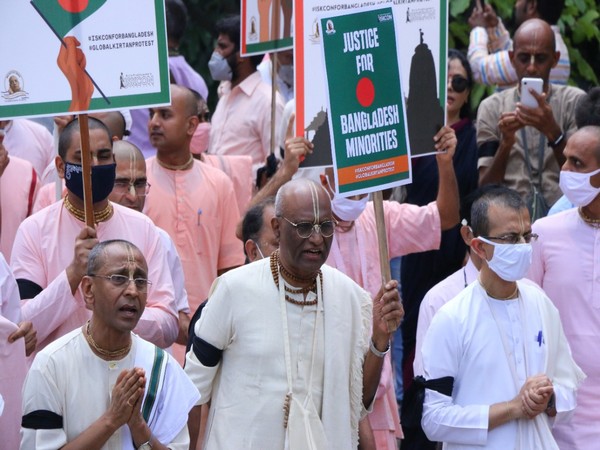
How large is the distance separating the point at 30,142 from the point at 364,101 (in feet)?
12.8

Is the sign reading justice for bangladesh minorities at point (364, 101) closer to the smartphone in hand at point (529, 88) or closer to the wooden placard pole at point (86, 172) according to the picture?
the wooden placard pole at point (86, 172)

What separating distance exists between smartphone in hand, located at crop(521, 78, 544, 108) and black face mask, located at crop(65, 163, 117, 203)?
122 inches

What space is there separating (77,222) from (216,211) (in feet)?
5.98

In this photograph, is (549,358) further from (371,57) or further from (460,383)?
(371,57)

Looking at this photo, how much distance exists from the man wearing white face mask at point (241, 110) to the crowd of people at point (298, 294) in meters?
0.63

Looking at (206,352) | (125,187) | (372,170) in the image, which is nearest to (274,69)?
(125,187)

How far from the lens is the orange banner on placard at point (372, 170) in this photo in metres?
6.62

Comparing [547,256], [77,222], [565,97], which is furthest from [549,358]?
[565,97]

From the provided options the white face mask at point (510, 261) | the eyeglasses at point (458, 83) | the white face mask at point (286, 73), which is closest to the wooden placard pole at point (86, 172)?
the white face mask at point (510, 261)

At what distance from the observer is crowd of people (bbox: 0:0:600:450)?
6.07 meters

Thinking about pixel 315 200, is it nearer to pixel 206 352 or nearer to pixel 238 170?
pixel 206 352

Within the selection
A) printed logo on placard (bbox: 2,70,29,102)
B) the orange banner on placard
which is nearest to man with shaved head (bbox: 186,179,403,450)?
the orange banner on placard

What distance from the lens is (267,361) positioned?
6066 millimetres

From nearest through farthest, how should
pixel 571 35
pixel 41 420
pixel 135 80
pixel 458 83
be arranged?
1. pixel 41 420
2. pixel 135 80
3. pixel 458 83
4. pixel 571 35
